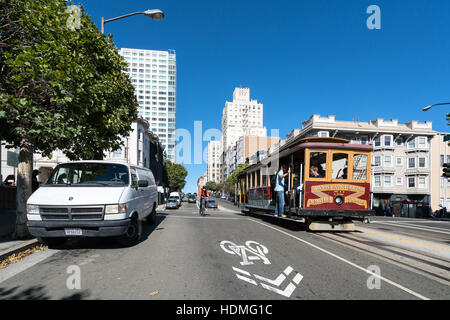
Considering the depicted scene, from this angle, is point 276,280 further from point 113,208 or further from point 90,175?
point 90,175

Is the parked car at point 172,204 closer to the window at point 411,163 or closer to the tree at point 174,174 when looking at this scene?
the window at point 411,163

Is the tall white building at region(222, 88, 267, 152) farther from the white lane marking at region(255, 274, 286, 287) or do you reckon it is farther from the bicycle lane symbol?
the white lane marking at region(255, 274, 286, 287)

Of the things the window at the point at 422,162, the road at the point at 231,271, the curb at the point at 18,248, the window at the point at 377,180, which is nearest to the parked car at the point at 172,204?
the road at the point at 231,271

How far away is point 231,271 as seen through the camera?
14.9 feet

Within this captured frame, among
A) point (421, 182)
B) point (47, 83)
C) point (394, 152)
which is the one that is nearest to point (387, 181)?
point (421, 182)

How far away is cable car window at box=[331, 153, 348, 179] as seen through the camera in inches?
356

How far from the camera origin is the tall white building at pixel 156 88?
140 m

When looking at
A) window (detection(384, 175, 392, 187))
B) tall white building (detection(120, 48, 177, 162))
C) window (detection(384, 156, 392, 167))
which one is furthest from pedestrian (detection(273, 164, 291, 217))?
tall white building (detection(120, 48, 177, 162))

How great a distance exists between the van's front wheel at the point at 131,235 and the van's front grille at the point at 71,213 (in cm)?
97

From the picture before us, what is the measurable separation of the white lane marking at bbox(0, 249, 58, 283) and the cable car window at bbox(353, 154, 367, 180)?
9102 millimetres

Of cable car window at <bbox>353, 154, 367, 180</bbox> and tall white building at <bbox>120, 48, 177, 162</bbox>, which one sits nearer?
cable car window at <bbox>353, 154, 367, 180</bbox>

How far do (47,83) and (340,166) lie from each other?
8982 mm
